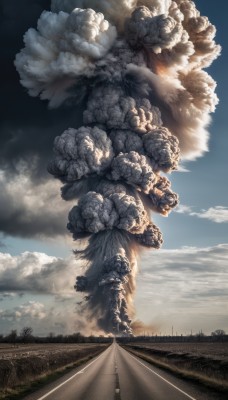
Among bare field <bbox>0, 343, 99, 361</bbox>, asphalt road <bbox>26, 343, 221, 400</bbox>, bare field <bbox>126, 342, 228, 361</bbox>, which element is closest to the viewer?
asphalt road <bbox>26, 343, 221, 400</bbox>

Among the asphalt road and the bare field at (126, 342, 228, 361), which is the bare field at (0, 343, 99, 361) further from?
the bare field at (126, 342, 228, 361)

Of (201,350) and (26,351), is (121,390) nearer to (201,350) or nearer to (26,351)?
(26,351)

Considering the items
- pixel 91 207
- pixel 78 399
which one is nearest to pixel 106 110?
pixel 91 207

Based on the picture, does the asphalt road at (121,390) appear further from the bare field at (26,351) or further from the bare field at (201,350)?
the bare field at (201,350)

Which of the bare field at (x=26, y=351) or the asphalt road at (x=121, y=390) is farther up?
the bare field at (x=26, y=351)

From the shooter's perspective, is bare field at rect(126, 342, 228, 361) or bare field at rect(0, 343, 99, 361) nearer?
bare field at rect(0, 343, 99, 361)

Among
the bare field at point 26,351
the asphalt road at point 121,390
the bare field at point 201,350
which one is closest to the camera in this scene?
the asphalt road at point 121,390

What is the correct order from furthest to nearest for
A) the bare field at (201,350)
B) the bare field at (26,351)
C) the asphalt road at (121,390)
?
the bare field at (201,350) → the bare field at (26,351) → the asphalt road at (121,390)

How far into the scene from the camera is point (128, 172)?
9369 cm

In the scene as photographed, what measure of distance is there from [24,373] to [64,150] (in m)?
71.1

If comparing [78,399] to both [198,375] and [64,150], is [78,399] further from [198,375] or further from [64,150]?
[64,150]

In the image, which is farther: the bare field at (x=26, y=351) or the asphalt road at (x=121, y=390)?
the bare field at (x=26, y=351)

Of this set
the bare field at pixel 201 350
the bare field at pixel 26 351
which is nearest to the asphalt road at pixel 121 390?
the bare field at pixel 26 351

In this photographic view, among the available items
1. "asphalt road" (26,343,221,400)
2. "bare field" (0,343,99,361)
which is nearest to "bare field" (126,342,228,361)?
"bare field" (0,343,99,361)
